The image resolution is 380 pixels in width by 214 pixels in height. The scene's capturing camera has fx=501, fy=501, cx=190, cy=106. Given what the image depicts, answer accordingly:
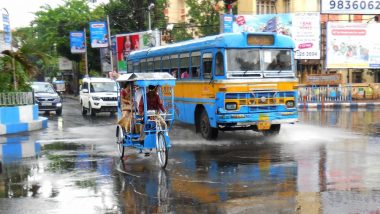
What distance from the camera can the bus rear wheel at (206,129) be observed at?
14188 mm

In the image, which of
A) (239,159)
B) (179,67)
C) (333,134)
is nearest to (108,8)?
(179,67)

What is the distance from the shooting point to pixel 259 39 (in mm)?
13695

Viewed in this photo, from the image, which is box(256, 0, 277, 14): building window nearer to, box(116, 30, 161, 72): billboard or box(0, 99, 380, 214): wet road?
box(116, 30, 161, 72): billboard

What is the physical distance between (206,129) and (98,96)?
12.3 metres

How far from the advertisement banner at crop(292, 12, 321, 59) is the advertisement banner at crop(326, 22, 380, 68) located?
0.81 metres

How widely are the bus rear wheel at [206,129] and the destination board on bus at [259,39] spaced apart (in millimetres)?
2445

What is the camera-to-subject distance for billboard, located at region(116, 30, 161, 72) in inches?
1578

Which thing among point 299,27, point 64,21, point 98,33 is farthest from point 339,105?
point 64,21

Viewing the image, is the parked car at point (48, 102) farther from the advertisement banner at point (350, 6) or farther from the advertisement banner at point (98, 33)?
the advertisement banner at point (350, 6)

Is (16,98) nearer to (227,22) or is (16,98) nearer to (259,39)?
(259,39)

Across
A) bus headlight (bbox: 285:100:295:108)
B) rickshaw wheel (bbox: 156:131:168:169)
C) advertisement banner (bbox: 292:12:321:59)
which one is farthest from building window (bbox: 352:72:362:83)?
rickshaw wheel (bbox: 156:131:168:169)

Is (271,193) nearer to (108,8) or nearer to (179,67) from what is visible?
(179,67)

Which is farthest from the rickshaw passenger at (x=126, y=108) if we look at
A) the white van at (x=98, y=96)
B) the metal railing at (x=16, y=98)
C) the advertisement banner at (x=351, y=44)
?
the advertisement banner at (x=351, y=44)

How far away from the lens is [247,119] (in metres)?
13.3
